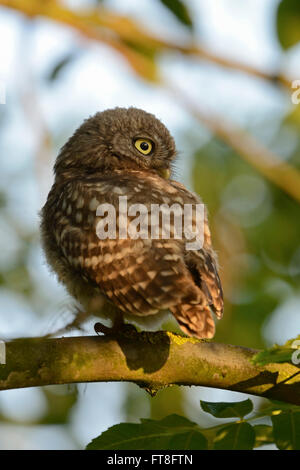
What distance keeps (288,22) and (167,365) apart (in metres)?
1.30

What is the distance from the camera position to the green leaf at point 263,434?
2141 millimetres

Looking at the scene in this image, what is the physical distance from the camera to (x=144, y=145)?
377cm

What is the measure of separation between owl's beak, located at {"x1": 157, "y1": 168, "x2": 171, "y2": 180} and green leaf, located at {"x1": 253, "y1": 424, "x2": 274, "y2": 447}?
1.78 metres

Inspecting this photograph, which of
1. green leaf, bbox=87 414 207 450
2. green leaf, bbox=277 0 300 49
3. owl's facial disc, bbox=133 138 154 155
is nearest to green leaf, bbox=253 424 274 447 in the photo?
green leaf, bbox=87 414 207 450

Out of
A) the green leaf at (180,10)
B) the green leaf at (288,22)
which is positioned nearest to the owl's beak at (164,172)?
the green leaf at (180,10)

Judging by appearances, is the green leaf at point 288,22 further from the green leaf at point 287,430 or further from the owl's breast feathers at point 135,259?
the green leaf at point 287,430

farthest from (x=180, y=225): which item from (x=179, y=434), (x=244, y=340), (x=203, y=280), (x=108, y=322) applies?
(x=244, y=340)

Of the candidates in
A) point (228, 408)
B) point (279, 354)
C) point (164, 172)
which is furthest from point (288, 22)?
point (164, 172)

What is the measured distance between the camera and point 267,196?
550cm

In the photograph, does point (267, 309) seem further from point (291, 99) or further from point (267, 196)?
point (291, 99)

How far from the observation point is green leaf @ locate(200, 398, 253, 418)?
6.97 feet

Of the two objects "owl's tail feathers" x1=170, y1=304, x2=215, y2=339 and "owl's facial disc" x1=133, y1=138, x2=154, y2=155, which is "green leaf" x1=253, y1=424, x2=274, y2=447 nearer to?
"owl's tail feathers" x1=170, y1=304, x2=215, y2=339

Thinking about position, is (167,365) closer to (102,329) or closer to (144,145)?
(102,329)

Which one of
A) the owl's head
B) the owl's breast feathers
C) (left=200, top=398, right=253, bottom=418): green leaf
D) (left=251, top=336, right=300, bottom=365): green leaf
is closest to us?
(left=251, top=336, right=300, bottom=365): green leaf
